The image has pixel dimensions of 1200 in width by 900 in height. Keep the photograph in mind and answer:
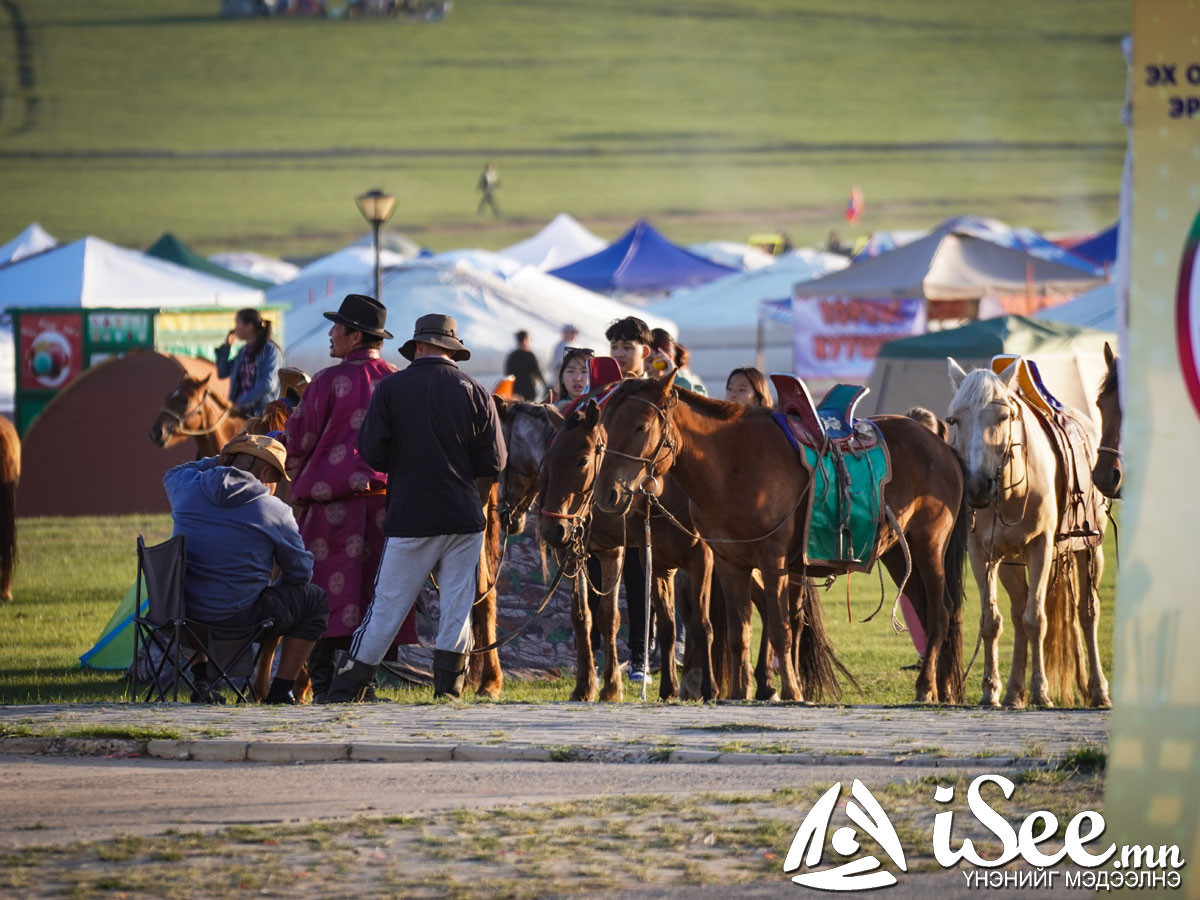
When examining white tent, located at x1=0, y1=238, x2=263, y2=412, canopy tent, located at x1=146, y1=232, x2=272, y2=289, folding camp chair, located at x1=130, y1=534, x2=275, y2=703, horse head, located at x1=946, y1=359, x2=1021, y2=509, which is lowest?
folding camp chair, located at x1=130, y1=534, x2=275, y2=703

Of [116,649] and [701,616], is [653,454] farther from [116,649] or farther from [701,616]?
[116,649]

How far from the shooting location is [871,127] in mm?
88625

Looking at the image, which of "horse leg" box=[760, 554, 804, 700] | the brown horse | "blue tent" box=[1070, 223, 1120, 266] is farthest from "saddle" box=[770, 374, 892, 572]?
"blue tent" box=[1070, 223, 1120, 266]

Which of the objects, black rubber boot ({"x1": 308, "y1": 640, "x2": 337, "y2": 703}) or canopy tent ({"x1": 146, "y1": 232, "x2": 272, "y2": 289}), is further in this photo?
canopy tent ({"x1": 146, "y1": 232, "x2": 272, "y2": 289})

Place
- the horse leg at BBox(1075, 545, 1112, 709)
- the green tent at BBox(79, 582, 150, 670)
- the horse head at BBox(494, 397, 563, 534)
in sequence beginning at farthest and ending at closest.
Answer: the green tent at BBox(79, 582, 150, 670), the horse leg at BBox(1075, 545, 1112, 709), the horse head at BBox(494, 397, 563, 534)

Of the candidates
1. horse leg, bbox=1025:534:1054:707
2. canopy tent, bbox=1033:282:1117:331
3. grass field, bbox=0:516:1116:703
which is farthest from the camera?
canopy tent, bbox=1033:282:1117:331

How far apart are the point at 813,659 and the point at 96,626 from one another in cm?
543

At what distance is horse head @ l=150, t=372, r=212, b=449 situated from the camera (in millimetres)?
15508

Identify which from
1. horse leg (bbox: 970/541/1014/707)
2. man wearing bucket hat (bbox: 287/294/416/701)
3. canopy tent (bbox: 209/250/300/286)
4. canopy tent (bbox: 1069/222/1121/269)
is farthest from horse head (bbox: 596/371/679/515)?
canopy tent (bbox: 209/250/300/286)

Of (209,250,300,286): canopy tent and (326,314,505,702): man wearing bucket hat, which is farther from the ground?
(209,250,300,286): canopy tent

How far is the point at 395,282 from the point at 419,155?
187 ft

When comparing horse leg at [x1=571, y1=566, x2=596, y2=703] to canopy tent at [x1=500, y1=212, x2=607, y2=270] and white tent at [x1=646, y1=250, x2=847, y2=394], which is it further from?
canopy tent at [x1=500, y1=212, x2=607, y2=270]

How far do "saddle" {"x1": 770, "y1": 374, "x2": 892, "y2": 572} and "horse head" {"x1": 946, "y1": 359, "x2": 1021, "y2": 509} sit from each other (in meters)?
0.42

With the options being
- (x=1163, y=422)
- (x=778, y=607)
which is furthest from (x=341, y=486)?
(x=1163, y=422)
